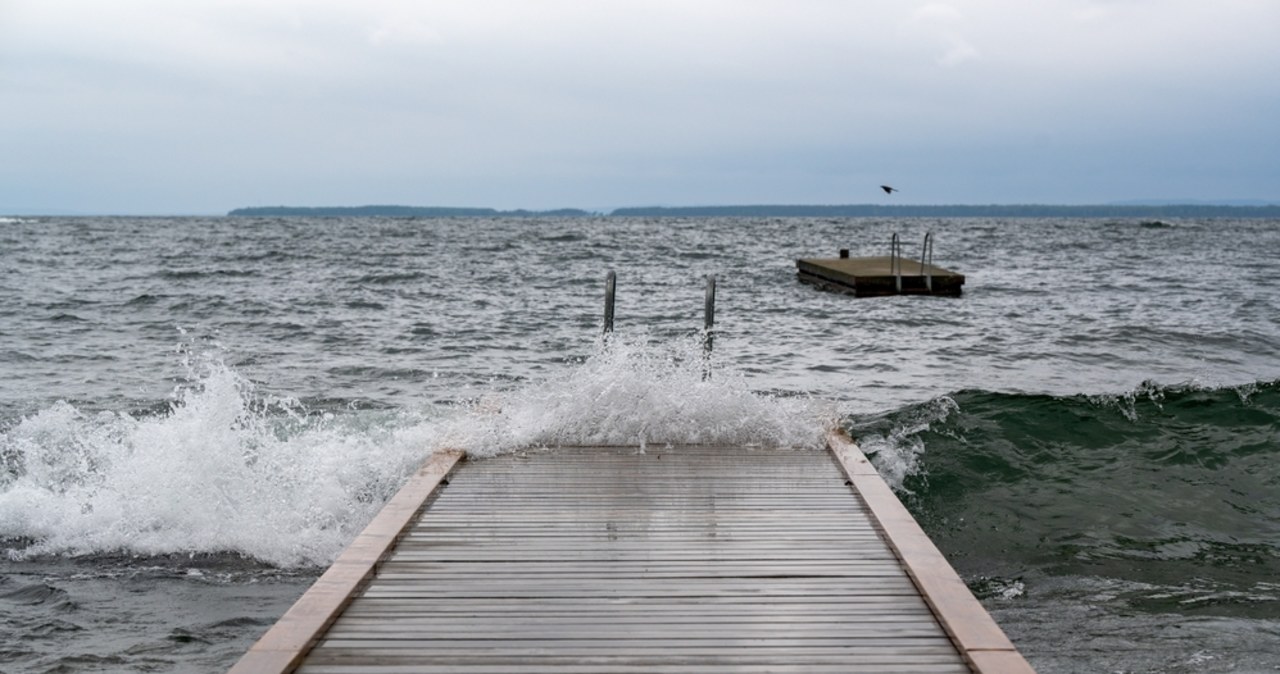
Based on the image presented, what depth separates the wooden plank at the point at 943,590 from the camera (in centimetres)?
428

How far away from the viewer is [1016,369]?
16703 millimetres

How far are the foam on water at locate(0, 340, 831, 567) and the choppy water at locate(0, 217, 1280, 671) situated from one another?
27 millimetres

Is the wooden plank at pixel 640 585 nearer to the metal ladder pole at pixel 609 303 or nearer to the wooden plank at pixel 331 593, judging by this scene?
the wooden plank at pixel 331 593

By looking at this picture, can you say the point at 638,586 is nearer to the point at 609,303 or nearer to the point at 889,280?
the point at 609,303

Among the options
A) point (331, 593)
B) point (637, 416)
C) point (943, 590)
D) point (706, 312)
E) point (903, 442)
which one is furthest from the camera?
point (706, 312)

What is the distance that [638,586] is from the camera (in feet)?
17.2

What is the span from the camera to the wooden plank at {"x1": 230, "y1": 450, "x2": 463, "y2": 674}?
13.9ft

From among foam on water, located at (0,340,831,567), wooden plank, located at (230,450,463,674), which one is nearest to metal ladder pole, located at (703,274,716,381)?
foam on water, located at (0,340,831,567)

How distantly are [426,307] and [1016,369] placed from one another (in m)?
13.0

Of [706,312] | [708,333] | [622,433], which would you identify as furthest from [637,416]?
[706,312]

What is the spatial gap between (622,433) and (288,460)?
9.94 feet

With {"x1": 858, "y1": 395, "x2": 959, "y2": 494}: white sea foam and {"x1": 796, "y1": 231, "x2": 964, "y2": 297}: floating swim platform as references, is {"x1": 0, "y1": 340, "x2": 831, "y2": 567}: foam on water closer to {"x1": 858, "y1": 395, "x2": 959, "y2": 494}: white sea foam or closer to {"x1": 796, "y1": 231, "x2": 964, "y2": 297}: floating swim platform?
{"x1": 858, "y1": 395, "x2": 959, "y2": 494}: white sea foam

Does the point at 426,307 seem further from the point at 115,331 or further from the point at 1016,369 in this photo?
the point at 1016,369

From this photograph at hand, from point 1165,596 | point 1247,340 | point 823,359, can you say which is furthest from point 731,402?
point 1247,340
